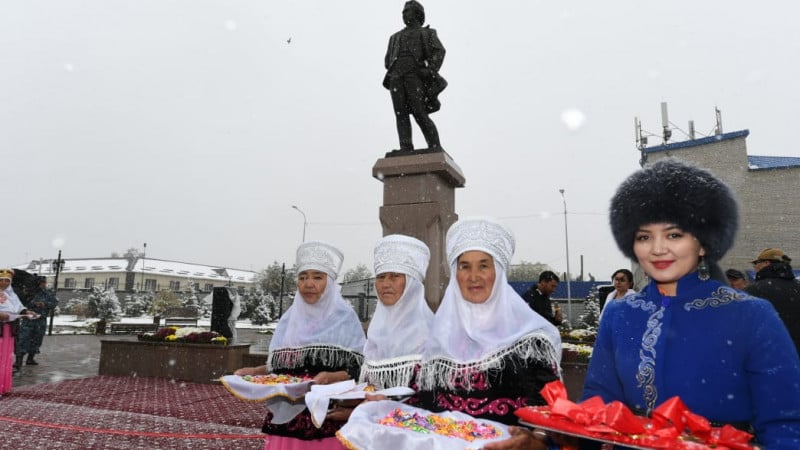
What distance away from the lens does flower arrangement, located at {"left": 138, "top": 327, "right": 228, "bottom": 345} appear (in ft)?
34.2

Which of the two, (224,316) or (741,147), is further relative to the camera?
(741,147)

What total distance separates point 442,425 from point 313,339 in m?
1.70

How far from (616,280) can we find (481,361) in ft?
16.5

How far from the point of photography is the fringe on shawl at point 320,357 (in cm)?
343

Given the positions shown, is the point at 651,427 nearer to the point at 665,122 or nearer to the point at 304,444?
the point at 304,444

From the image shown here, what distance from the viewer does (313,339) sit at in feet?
11.4

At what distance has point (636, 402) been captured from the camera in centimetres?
178

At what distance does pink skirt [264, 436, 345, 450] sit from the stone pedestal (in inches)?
127

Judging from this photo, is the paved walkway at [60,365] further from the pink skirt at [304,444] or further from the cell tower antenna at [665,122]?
the cell tower antenna at [665,122]

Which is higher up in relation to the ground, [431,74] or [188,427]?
[431,74]

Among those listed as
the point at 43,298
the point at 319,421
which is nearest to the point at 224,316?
the point at 43,298

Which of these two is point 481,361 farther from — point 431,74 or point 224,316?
point 224,316

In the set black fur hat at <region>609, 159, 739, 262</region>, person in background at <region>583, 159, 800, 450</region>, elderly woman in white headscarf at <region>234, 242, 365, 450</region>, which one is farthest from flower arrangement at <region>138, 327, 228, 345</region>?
black fur hat at <region>609, 159, 739, 262</region>

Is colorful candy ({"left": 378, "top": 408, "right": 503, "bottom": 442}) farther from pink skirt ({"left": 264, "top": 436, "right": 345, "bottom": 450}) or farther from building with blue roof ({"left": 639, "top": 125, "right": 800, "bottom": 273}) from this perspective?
building with blue roof ({"left": 639, "top": 125, "right": 800, "bottom": 273})
